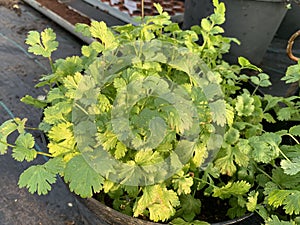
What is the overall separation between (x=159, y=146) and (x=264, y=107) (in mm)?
431

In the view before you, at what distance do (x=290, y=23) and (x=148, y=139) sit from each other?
62.1 inches

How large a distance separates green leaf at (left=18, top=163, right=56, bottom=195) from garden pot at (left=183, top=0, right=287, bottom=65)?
1.11 metres

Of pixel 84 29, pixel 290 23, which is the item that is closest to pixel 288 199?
pixel 84 29

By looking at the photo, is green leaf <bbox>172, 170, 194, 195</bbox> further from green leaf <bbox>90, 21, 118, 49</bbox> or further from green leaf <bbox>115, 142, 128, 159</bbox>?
green leaf <bbox>90, 21, 118, 49</bbox>

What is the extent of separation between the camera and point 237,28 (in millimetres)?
1521

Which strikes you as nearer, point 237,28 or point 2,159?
point 2,159

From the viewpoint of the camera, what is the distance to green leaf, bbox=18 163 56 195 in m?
0.64

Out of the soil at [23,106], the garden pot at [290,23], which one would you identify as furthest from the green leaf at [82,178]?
the garden pot at [290,23]

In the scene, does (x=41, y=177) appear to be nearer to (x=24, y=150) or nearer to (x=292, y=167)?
(x=24, y=150)

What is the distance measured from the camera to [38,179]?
641mm

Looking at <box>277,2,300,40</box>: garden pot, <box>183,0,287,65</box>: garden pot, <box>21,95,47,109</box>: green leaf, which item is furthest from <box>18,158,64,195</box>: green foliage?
<box>277,2,300,40</box>: garden pot

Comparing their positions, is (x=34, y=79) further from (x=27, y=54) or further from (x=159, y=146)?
(x=159, y=146)

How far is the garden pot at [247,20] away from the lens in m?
1.45

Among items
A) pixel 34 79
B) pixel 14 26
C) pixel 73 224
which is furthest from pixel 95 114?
pixel 14 26
